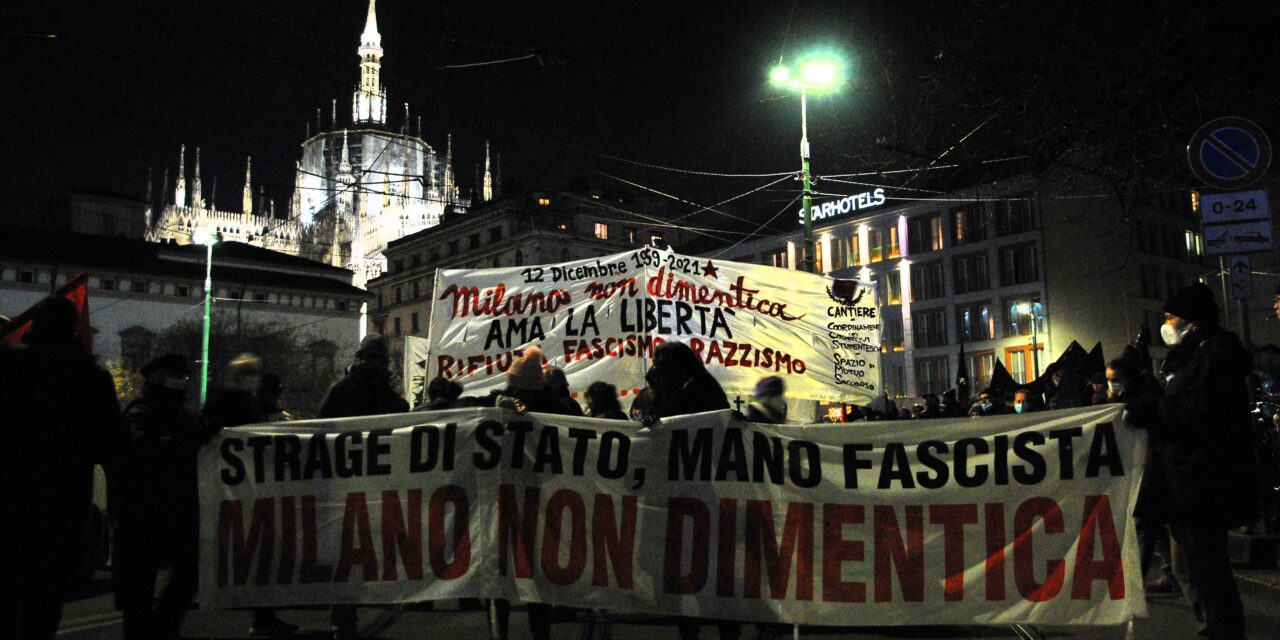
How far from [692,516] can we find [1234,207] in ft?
17.2

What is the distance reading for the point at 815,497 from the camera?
5625mm

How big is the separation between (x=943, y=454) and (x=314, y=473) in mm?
3533

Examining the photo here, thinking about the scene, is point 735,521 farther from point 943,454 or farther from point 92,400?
point 92,400

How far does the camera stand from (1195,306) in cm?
519

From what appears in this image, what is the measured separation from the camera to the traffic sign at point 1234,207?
26.0 feet

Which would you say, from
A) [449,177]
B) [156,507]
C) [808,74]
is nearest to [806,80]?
[808,74]

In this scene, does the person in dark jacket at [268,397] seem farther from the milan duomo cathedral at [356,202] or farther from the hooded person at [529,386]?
the milan duomo cathedral at [356,202]

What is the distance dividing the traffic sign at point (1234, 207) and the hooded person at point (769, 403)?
151 inches

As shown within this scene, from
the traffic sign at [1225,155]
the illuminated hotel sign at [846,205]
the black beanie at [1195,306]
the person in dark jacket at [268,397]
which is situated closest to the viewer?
the black beanie at [1195,306]

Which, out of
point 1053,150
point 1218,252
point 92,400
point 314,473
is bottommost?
point 314,473

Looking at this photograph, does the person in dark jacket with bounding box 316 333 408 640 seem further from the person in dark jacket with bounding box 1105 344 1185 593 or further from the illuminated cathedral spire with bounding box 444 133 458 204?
the illuminated cathedral spire with bounding box 444 133 458 204

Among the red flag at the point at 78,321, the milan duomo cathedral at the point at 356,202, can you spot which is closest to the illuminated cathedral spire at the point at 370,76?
the milan duomo cathedral at the point at 356,202

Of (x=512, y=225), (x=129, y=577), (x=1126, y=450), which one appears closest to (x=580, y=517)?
(x=129, y=577)

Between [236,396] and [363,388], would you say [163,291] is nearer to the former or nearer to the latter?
[236,396]
